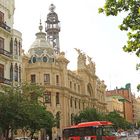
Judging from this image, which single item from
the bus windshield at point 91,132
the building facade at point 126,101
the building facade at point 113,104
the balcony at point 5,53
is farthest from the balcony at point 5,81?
the building facade at point 126,101

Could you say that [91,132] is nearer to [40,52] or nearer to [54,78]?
[54,78]

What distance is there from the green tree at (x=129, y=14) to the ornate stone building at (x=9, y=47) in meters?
28.7

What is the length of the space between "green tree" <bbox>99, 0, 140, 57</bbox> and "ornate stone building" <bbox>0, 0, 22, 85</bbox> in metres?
28.7

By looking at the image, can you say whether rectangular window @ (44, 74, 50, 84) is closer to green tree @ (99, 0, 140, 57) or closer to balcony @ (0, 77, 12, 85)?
balcony @ (0, 77, 12, 85)

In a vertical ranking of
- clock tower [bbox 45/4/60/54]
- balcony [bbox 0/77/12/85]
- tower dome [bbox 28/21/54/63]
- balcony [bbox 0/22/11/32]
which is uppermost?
clock tower [bbox 45/4/60/54]

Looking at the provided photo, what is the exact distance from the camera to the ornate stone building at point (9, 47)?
45656mm

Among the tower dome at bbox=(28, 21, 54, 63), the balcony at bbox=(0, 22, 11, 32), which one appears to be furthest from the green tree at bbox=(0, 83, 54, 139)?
the tower dome at bbox=(28, 21, 54, 63)

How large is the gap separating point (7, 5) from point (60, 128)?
109ft

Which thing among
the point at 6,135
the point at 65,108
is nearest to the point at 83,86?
the point at 65,108

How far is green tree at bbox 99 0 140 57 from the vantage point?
1600 cm

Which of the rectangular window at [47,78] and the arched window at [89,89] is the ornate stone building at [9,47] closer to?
the rectangular window at [47,78]

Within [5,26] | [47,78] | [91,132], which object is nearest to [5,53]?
[5,26]

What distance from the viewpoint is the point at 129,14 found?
53.2 ft

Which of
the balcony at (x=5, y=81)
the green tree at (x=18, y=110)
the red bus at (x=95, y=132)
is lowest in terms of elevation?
the red bus at (x=95, y=132)
